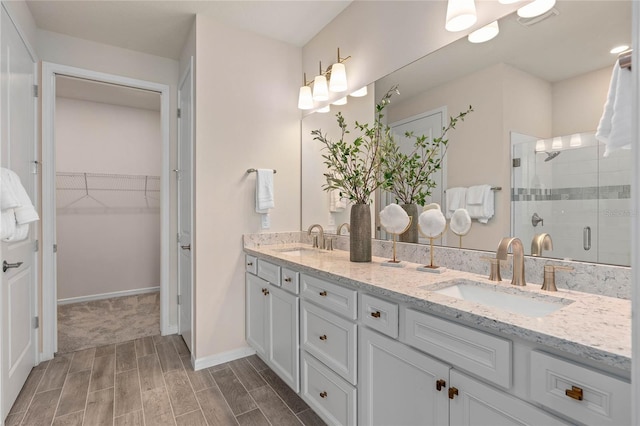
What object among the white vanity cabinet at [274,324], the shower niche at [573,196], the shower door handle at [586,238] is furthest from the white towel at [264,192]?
the shower door handle at [586,238]

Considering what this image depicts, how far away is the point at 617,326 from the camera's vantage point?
0.88 m

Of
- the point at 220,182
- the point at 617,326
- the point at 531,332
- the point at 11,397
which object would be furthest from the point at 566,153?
the point at 11,397

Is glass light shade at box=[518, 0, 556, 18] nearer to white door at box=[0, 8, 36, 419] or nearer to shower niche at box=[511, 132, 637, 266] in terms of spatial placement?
shower niche at box=[511, 132, 637, 266]

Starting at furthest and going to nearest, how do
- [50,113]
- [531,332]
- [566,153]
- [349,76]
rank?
[50,113], [349,76], [566,153], [531,332]

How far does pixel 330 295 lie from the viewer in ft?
5.30

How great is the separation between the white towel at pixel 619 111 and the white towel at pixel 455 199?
951 millimetres

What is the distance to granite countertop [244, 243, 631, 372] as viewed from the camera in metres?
0.77

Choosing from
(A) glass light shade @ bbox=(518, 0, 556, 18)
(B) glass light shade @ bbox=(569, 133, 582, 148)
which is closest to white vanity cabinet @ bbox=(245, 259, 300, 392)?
(B) glass light shade @ bbox=(569, 133, 582, 148)

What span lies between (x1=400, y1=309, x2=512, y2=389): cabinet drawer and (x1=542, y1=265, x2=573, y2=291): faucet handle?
0.48 metres

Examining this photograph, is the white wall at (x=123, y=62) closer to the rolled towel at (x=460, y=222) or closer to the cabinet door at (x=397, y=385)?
the cabinet door at (x=397, y=385)

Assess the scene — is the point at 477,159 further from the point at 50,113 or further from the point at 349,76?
the point at 50,113

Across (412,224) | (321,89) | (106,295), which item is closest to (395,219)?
(412,224)

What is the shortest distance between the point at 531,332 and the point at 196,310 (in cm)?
218

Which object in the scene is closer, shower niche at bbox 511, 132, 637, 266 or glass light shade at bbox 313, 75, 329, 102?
shower niche at bbox 511, 132, 637, 266
